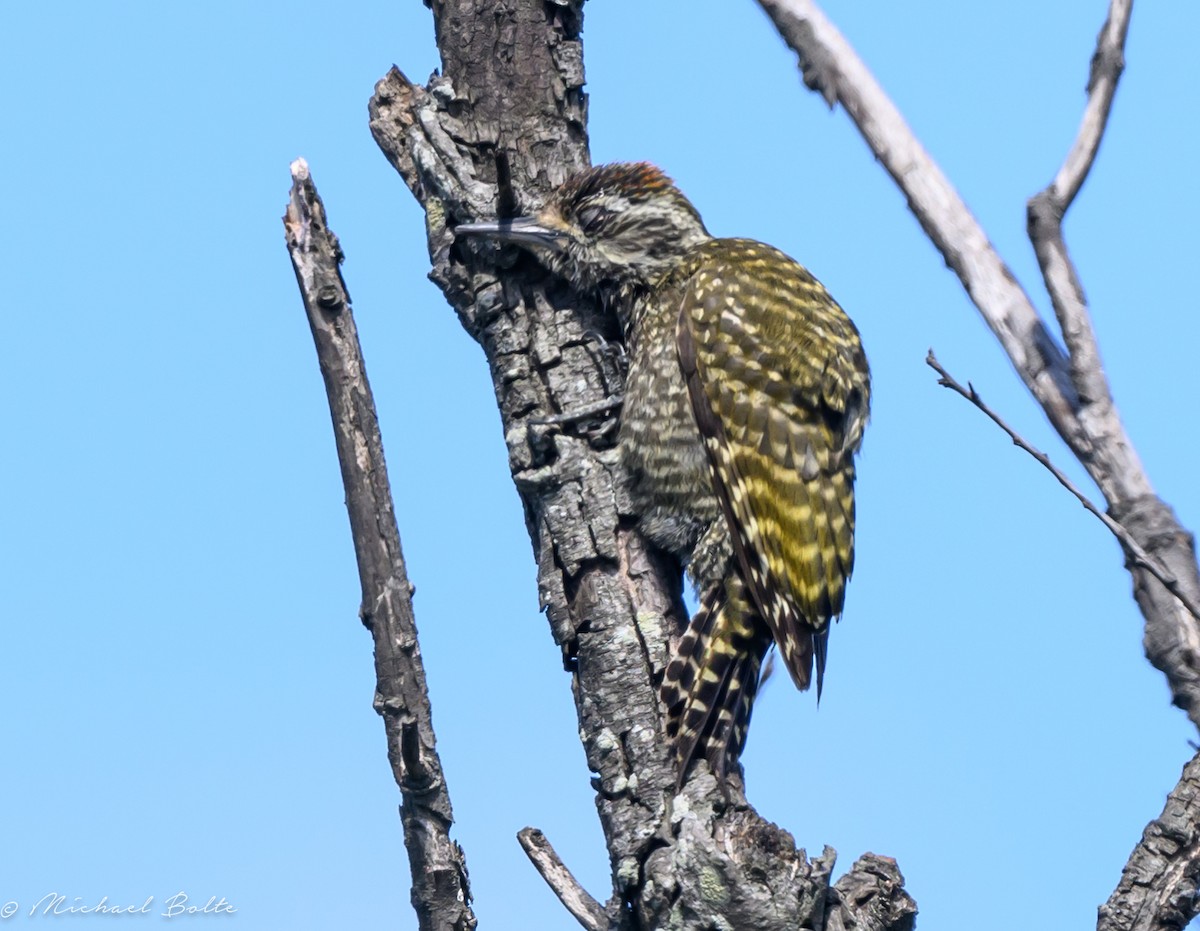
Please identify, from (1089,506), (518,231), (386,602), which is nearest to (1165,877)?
(1089,506)

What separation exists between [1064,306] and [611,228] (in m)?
2.64

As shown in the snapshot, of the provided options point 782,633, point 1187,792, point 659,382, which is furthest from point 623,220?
point 1187,792

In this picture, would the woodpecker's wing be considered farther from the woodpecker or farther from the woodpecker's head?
the woodpecker's head

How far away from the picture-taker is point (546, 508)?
4.29 m

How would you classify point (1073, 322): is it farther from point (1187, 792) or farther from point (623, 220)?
point (623, 220)

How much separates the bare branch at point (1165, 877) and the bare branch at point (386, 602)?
1.36 meters

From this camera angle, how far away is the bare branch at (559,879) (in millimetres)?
3662

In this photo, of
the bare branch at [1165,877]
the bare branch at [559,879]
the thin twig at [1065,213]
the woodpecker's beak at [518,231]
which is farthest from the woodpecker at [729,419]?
the thin twig at [1065,213]

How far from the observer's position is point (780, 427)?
4.66m

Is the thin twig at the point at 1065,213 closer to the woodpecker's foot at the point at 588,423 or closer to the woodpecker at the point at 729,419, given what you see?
the woodpecker at the point at 729,419

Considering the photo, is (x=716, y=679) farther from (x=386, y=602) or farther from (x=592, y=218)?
(x=592, y=218)

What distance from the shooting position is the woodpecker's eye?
4703 millimetres

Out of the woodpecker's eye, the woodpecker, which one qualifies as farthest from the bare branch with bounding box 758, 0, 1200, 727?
the woodpecker's eye

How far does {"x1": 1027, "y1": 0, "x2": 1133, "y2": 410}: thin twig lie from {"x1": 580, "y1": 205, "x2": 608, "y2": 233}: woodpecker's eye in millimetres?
2291
